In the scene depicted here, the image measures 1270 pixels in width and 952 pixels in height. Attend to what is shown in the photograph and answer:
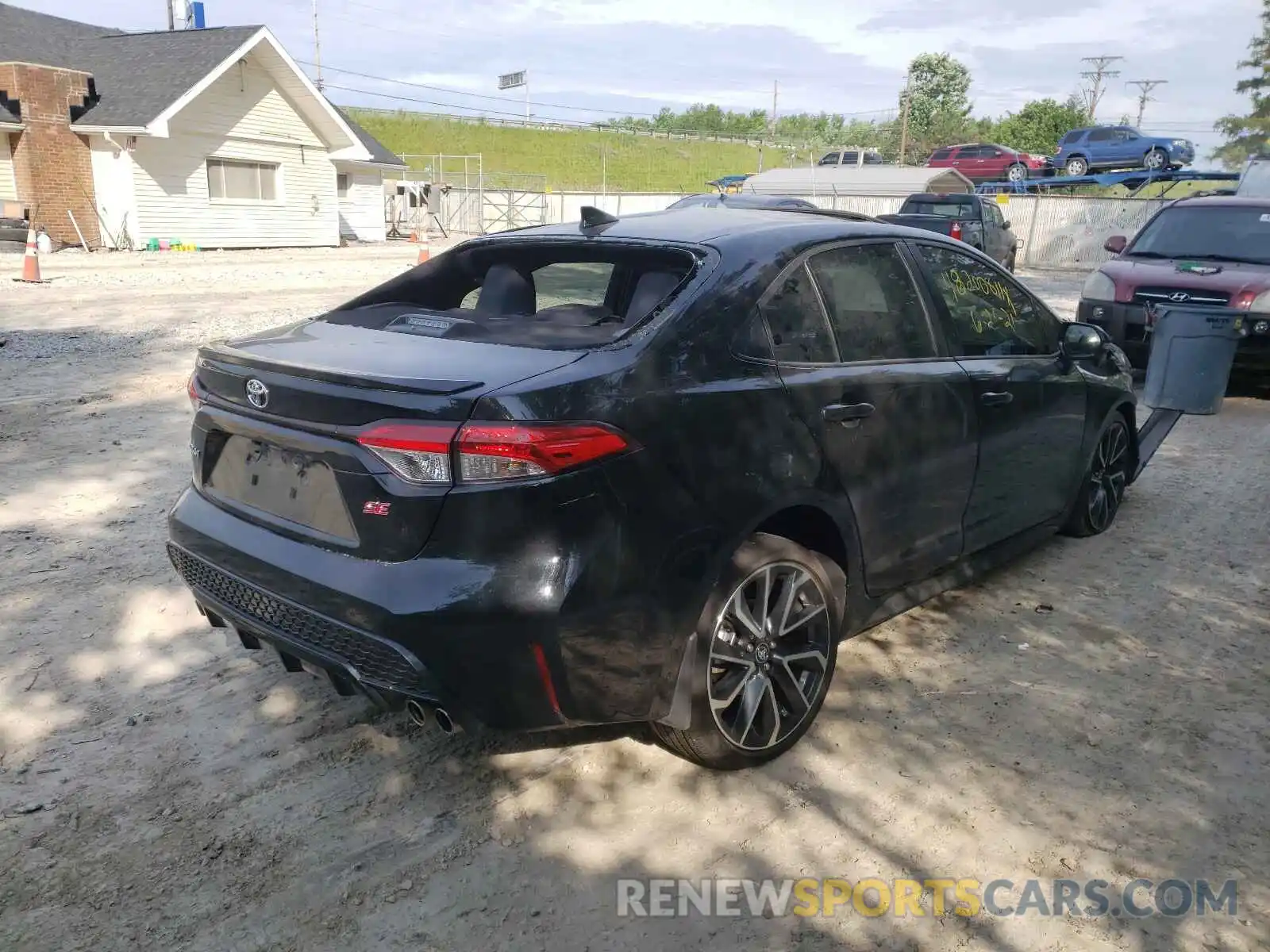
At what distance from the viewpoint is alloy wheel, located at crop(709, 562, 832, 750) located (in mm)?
3028

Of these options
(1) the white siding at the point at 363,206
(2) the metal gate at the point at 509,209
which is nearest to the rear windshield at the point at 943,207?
(2) the metal gate at the point at 509,209

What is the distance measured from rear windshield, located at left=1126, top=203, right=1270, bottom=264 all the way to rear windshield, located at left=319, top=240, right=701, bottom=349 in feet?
27.7

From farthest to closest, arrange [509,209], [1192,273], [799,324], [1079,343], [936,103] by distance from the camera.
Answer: [936,103], [509,209], [1192,273], [1079,343], [799,324]

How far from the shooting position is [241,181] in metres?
26.4

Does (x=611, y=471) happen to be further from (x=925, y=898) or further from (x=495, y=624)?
(x=925, y=898)

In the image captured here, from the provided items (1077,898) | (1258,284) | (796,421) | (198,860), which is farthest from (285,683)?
(1258,284)

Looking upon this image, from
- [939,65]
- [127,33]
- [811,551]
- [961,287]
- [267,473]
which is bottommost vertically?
[811,551]

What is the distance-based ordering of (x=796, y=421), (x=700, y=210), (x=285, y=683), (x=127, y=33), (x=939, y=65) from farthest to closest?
(x=939, y=65) < (x=127, y=33) < (x=700, y=210) < (x=285, y=683) < (x=796, y=421)

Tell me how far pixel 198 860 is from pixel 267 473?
1093 mm

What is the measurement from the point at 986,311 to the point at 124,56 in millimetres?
28935

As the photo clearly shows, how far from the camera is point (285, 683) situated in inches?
144

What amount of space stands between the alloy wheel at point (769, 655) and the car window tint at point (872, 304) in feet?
2.76

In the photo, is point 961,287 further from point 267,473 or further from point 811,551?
point 267,473

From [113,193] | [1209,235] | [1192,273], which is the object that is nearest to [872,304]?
[1192,273]
